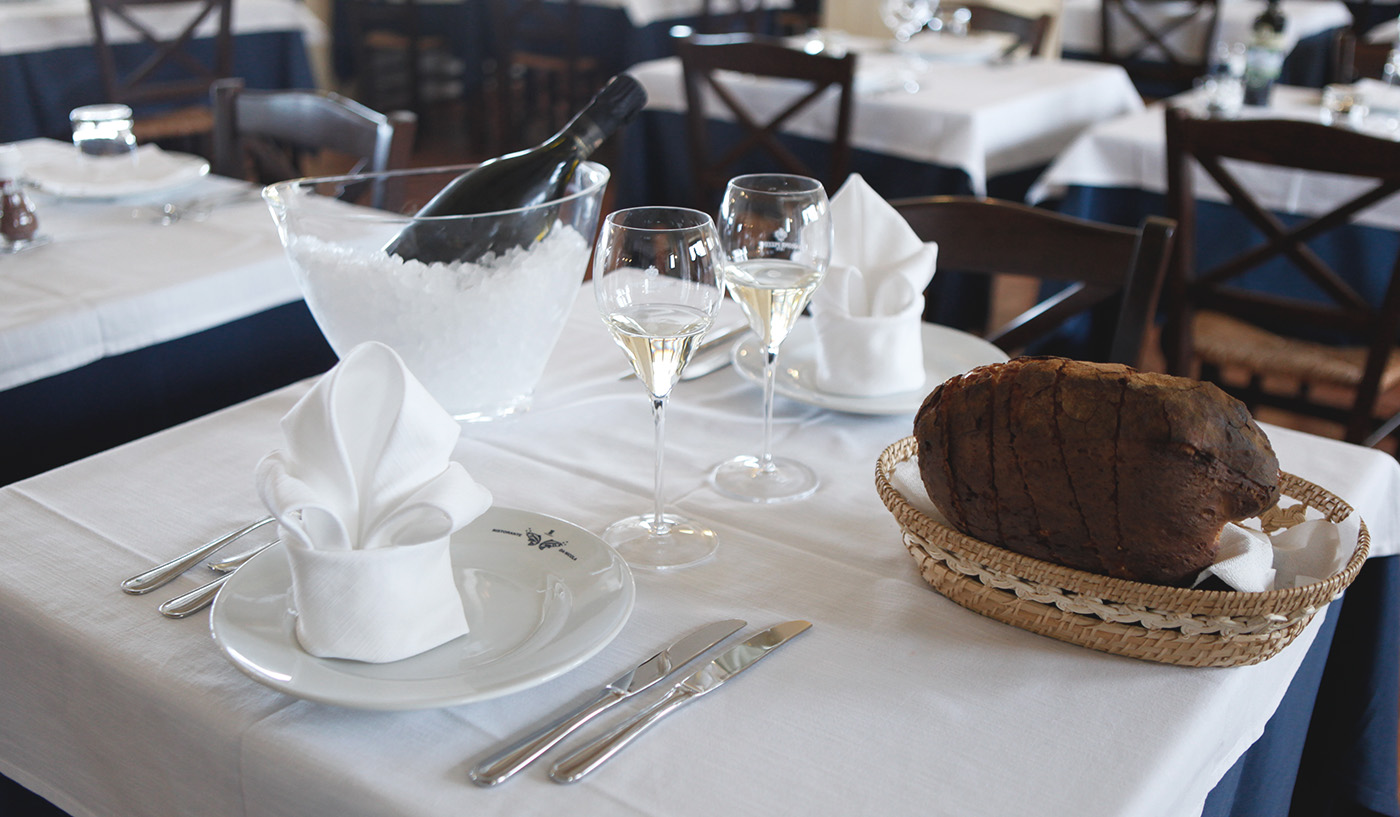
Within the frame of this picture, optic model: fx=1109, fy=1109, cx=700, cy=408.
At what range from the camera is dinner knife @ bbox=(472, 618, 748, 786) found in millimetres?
528

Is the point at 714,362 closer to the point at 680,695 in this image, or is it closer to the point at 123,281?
the point at 680,695

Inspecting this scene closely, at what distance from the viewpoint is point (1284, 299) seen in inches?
78.3

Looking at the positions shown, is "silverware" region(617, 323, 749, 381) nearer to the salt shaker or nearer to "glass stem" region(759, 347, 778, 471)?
"glass stem" region(759, 347, 778, 471)

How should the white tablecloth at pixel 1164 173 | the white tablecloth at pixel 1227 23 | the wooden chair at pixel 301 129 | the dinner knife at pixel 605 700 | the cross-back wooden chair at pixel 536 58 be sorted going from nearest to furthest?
the dinner knife at pixel 605 700 → the wooden chair at pixel 301 129 → the white tablecloth at pixel 1164 173 → the white tablecloth at pixel 1227 23 → the cross-back wooden chair at pixel 536 58

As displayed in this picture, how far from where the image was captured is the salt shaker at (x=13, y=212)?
1.34 m

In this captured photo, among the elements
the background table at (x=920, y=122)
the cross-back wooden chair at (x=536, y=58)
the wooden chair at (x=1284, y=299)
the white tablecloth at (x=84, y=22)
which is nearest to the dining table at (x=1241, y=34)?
the background table at (x=920, y=122)

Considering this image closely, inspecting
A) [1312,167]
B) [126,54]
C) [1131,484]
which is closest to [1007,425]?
[1131,484]

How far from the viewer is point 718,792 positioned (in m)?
0.52

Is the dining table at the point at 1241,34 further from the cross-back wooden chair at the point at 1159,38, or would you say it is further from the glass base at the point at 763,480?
the glass base at the point at 763,480

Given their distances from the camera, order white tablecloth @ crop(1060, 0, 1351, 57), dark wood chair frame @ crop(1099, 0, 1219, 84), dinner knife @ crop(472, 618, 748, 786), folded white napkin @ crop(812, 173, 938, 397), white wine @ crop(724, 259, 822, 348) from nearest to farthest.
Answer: dinner knife @ crop(472, 618, 748, 786) < white wine @ crop(724, 259, 822, 348) < folded white napkin @ crop(812, 173, 938, 397) < dark wood chair frame @ crop(1099, 0, 1219, 84) < white tablecloth @ crop(1060, 0, 1351, 57)

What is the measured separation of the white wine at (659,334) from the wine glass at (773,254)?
109mm

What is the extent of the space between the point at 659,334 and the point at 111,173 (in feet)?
4.24

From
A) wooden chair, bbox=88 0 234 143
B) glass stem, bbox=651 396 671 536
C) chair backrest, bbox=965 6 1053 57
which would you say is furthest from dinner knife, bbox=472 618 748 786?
wooden chair, bbox=88 0 234 143

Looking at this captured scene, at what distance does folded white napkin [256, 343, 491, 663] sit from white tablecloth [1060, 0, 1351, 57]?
4.27 m
